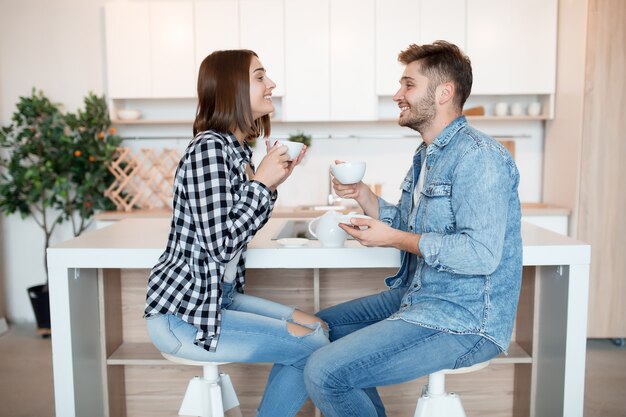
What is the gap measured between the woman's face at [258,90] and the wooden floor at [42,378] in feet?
5.36

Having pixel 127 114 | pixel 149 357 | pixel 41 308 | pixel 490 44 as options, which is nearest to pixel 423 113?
pixel 149 357

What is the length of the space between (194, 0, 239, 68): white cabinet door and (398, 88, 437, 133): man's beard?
2.20 meters

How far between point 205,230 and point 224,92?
394 mm

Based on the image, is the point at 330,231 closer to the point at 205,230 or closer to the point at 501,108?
the point at 205,230

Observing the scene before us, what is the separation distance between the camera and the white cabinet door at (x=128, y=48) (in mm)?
3490

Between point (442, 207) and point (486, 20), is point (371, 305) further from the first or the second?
point (486, 20)

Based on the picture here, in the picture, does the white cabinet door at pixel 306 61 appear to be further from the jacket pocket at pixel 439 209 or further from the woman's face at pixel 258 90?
the jacket pocket at pixel 439 209

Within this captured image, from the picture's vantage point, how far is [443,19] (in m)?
3.45

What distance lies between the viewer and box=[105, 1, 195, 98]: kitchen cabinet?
349 centimetres

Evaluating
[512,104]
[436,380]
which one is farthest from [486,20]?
[436,380]

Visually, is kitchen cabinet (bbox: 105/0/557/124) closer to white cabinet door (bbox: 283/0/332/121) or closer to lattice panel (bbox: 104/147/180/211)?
white cabinet door (bbox: 283/0/332/121)

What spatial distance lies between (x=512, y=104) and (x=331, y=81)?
1173 millimetres

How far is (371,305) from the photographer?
5.46ft

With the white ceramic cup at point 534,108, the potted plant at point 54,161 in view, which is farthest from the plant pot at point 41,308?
the white ceramic cup at point 534,108
